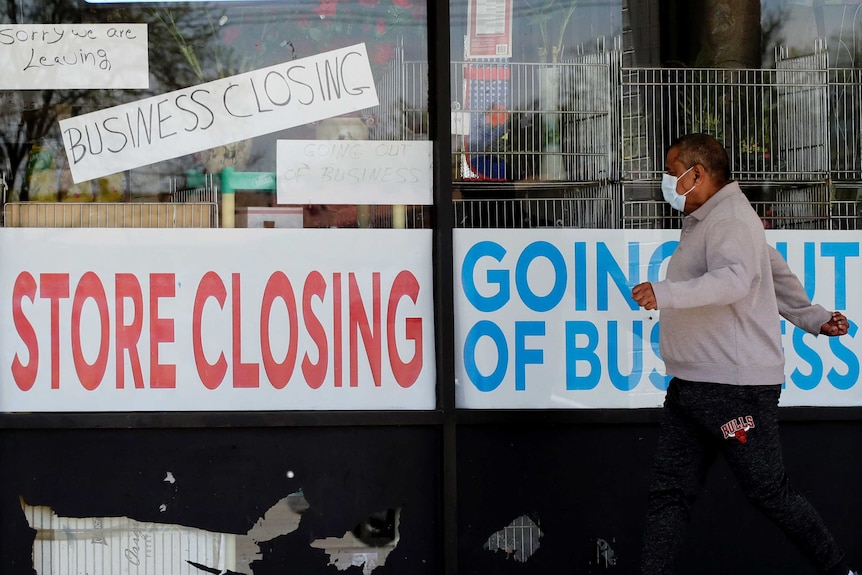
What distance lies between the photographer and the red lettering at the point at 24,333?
4.38 meters

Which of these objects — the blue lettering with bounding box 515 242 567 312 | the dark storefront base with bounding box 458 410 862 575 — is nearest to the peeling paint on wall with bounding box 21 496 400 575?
the dark storefront base with bounding box 458 410 862 575

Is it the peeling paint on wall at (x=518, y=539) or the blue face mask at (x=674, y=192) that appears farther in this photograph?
the peeling paint on wall at (x=518, y=539)

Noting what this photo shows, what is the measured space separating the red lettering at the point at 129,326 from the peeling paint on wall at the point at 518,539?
1574mm

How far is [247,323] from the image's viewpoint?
4457 millimetres

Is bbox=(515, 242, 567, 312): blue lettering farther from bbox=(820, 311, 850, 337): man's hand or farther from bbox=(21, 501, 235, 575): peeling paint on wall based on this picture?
bbox=(21, 501, 235, 575): peeling paint on wall

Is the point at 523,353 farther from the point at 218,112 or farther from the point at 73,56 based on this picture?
the point at 73,56

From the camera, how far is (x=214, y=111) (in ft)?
14.9

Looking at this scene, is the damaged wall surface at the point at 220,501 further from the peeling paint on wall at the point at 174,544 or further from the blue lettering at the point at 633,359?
the blue lettering at the point at 633,359

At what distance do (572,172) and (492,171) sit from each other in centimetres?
35

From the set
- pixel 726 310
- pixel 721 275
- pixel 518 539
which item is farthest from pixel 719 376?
pixel 518 539

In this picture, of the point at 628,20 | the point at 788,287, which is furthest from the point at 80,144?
the point at 788,287

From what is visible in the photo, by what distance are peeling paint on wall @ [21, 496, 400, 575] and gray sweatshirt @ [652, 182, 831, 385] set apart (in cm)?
148

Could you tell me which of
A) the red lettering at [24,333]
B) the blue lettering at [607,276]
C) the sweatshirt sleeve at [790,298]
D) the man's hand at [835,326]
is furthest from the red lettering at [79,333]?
the man's hand at [835,326]

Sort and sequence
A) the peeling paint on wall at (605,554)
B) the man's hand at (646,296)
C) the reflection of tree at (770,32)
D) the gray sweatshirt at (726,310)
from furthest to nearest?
the reflection of tree at (770,32)
the peeling paint on wall at (605,554)
the gray sweatshirt at (726,310)
the man's hand at (646,296)
